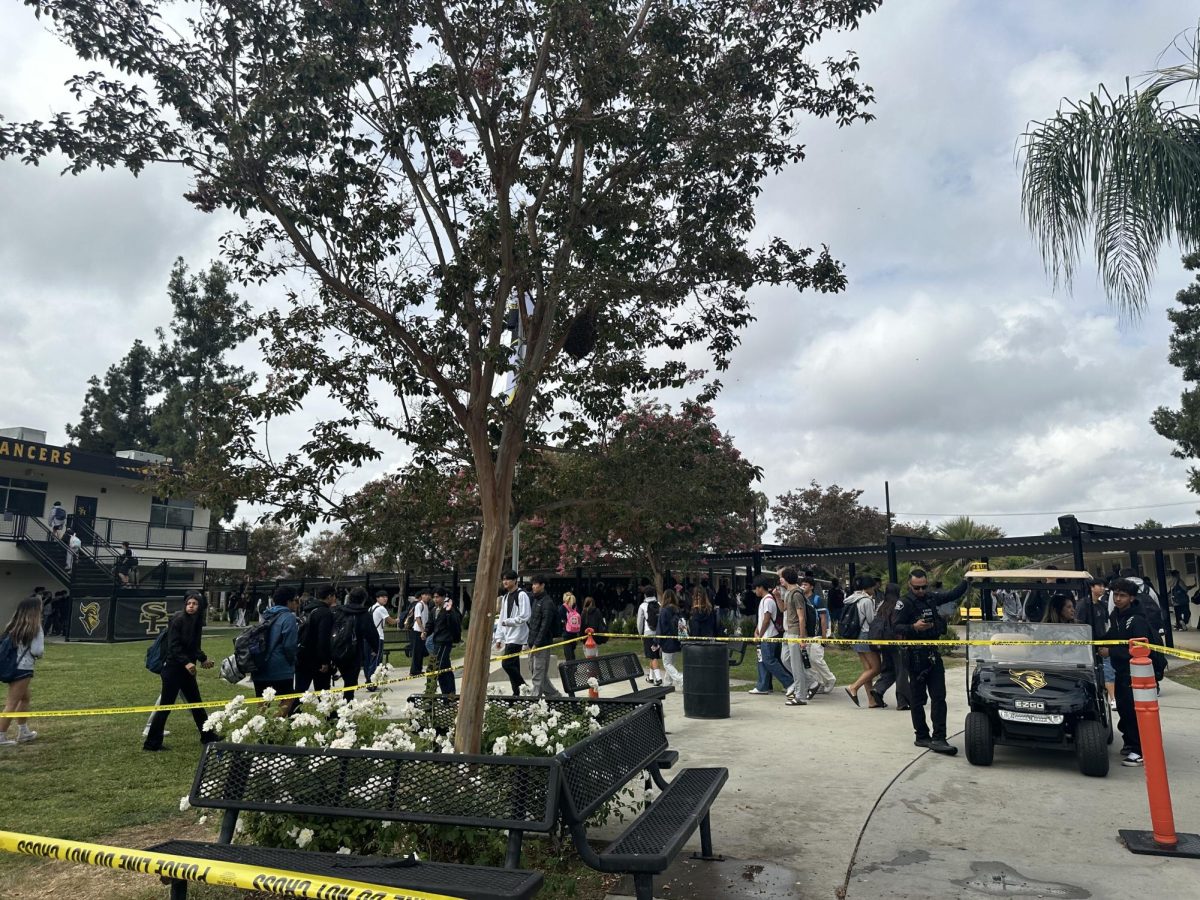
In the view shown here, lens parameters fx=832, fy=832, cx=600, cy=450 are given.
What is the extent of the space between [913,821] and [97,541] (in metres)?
32.5

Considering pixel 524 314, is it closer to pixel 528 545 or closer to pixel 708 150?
pixel 708 150

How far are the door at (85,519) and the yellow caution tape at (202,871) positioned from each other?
32751 mm

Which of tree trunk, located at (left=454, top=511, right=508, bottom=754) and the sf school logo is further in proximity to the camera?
the sf school logo

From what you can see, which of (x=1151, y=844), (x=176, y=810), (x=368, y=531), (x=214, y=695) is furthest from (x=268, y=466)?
(x=214, y=695)

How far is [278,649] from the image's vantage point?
824 cm

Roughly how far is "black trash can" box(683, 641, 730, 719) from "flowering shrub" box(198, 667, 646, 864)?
3.49 meters

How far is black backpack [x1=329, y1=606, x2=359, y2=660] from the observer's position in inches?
364

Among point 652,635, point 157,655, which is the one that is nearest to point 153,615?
point 652,635

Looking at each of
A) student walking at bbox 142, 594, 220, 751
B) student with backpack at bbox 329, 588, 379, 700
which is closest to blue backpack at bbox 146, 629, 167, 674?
student walking at bbox 142, 594, 220, 751

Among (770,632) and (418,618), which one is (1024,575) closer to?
(770,632)

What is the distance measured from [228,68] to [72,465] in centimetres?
2942

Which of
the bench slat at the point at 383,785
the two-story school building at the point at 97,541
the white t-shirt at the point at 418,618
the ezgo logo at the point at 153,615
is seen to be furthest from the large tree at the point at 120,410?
the bench slat at the point at 383,785

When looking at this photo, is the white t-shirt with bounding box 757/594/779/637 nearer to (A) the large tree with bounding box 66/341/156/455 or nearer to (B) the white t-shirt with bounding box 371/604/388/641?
(B) the white t-shirt with bounding box 371/604/388/641

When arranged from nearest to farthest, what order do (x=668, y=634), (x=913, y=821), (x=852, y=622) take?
(x=913, y=821), (x=852, y=622), (x=668, y=634)
